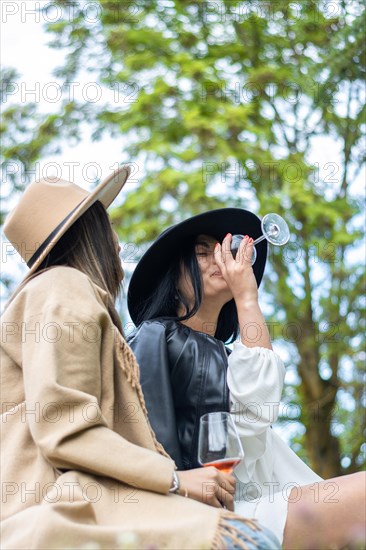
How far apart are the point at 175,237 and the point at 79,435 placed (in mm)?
1689

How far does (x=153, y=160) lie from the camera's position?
10.9m

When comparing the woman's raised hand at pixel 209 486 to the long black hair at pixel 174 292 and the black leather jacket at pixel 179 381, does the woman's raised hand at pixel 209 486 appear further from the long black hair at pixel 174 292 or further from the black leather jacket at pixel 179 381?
the long black hair at pixel 174 292

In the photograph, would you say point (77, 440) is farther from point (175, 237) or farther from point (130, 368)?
point (175, 237)

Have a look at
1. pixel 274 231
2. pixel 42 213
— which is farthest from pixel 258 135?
pixel 42 213

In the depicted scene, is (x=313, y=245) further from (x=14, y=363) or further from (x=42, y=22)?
(x=14, y=363)

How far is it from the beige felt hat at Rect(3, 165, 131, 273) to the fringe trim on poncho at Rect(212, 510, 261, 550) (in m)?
1.11

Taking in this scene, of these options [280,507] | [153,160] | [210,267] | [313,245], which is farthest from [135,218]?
[280,507]

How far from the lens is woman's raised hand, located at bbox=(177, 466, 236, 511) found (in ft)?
9.41

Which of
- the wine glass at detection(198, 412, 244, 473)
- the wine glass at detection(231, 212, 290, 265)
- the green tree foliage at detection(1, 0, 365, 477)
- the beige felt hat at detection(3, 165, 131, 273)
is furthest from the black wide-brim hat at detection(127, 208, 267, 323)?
the green tree foliage at detection(1, 0, 365, 477)

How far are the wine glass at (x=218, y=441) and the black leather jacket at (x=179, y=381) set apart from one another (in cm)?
73

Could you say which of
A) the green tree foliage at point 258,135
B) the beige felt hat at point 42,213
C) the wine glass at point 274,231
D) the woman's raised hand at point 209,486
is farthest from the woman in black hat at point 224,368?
the green tree foliage at point 258,135

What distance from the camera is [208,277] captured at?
4195mm

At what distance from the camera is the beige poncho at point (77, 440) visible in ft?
8.36

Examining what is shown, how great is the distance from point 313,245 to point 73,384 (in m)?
8.01
